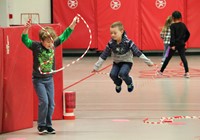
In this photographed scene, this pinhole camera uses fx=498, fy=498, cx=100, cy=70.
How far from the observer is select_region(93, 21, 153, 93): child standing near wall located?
8734 millimetres

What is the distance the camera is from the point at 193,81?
14273 millimetres

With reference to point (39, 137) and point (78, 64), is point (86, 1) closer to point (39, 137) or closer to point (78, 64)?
point (78, 64)

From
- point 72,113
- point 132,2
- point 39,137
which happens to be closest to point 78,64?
point 132,2

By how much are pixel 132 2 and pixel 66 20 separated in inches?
123

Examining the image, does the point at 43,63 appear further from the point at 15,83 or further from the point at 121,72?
the point at 121,72

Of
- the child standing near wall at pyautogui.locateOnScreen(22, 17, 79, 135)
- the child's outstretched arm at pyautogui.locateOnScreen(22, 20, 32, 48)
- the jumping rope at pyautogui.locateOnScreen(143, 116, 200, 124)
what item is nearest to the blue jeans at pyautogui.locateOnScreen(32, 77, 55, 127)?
the child standing near wall at pyautogui.locateOnScreen(22, 17, 79, 135)

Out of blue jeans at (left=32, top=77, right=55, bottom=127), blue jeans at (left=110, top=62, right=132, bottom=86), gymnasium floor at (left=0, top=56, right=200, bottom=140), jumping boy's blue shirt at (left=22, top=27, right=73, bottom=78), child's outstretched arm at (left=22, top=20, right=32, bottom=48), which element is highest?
child's outstretched arm at (left=22, top=20, right=32, bottom=48)

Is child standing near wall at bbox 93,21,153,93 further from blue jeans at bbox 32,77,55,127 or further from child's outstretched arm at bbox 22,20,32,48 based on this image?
child's outstretched arm at bbox 22,20,32,48

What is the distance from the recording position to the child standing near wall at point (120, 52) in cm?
873

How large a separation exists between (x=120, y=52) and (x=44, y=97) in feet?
5.88

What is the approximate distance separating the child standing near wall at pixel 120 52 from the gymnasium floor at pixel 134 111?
905 millimetres

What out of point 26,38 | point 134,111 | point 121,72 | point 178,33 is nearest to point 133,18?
point 178,33

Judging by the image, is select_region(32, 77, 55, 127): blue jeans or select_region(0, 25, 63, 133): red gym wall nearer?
select_region(32, 77, 55, 127): blue jeans

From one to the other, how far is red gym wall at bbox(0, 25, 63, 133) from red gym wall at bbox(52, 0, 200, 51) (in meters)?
14.0
